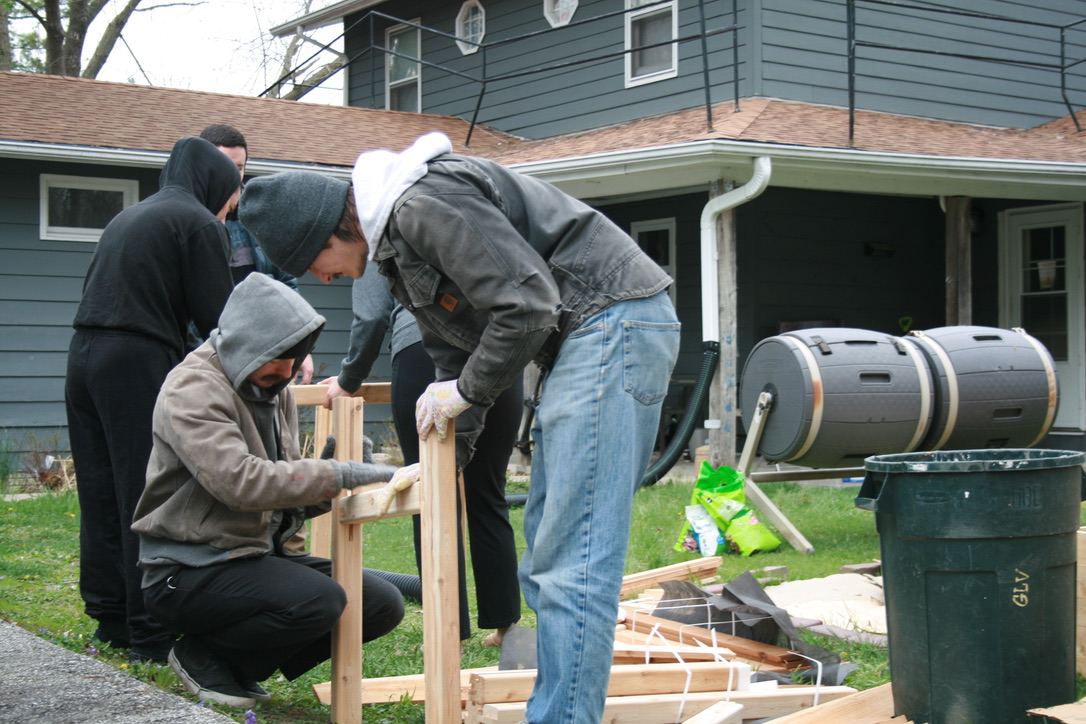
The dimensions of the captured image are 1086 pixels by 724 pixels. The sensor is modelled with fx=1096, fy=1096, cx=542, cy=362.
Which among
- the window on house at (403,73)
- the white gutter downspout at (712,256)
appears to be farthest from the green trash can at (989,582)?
the window on house at (403,73)

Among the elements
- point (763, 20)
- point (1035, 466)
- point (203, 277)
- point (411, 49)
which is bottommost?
point (1035, 466)

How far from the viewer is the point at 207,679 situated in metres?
3.22

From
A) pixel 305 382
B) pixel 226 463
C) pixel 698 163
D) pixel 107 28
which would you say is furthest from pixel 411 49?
pixel 226 463

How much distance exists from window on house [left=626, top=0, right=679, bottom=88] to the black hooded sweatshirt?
835 centimetres

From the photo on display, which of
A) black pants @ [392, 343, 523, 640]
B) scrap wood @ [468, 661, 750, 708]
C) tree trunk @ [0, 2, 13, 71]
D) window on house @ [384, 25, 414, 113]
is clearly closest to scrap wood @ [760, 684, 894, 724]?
scrap wood @ [468, 661, 750, 708]

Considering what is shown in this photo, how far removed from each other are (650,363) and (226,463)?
1.24m

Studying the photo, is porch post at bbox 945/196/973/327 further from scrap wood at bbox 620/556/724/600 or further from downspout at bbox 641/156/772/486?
scrap wood at bbox 620/556/724/600

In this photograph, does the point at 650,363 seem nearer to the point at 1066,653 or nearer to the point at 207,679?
the point at 1066,653

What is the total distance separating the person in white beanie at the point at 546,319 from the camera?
236cm

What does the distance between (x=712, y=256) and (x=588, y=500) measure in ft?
22.6

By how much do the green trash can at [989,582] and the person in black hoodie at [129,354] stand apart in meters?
2.34

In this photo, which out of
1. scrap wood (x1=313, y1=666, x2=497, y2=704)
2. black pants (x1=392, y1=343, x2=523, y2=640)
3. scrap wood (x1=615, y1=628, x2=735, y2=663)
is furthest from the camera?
black pants (x1=392, y1=343, x2=523, y2=640)

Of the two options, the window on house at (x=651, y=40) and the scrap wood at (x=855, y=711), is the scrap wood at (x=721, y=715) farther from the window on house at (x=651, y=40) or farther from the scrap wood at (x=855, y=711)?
the window on house at (x=651, y=40)

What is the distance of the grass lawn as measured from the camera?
3467 mm
